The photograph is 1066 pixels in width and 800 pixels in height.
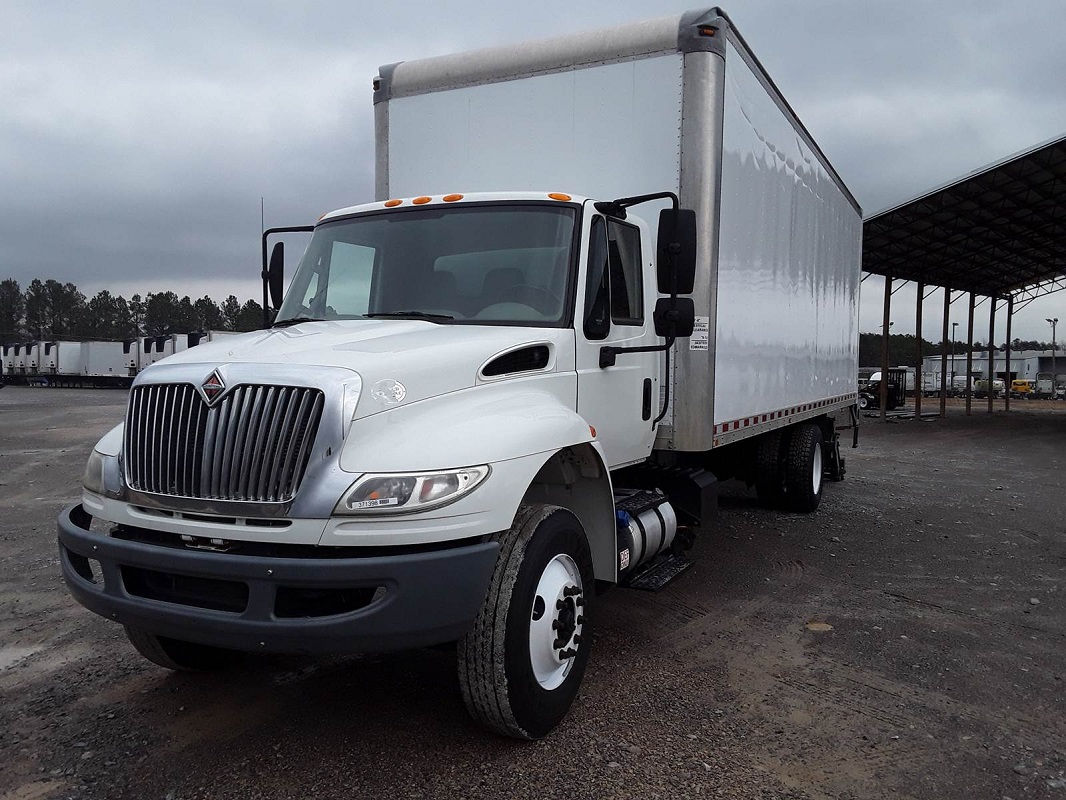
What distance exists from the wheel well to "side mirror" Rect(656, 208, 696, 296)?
1005 mm

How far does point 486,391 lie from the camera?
145 inches

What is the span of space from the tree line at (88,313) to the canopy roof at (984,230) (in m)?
90.6

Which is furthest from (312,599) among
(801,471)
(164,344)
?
(164,344)

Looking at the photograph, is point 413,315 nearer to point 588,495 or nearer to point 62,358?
point 588,495

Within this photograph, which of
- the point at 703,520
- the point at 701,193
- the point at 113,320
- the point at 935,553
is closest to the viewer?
the point at 701,193

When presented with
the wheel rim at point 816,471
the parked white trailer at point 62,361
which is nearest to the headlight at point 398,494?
the wheel rim at point 816,471

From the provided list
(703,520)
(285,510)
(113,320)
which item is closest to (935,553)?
(703,520)

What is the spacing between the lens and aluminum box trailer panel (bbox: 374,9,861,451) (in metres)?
5.21

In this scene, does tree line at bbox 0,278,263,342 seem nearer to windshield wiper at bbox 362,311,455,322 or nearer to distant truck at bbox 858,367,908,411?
distant truck at bbox 858,367,908,411

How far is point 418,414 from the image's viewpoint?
11.0 feet

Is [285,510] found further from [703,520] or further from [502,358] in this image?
[703,520]

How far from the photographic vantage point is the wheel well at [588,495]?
4.14 metres

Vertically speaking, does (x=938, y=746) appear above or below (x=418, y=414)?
below

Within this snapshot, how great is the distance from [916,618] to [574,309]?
3349mm
